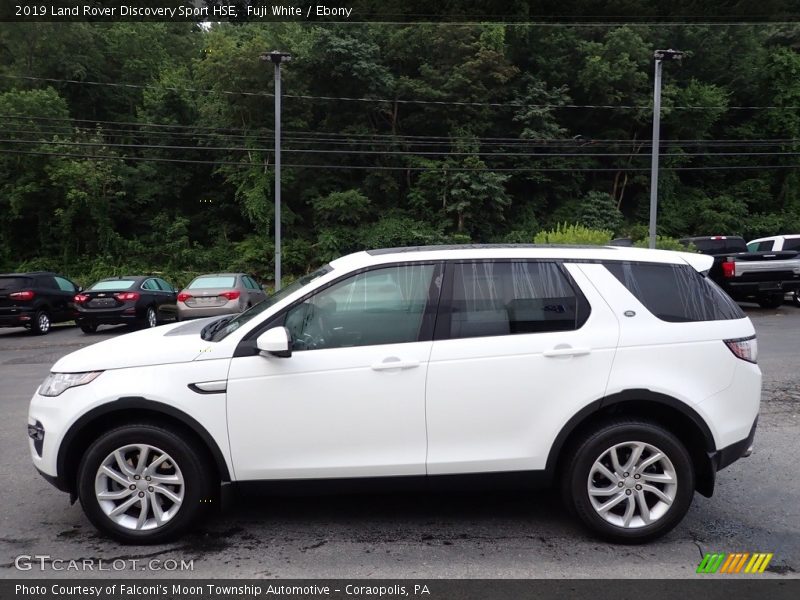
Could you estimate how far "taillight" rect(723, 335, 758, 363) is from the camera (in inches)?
158

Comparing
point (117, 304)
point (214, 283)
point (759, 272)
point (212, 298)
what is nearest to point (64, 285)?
point (117, 304)

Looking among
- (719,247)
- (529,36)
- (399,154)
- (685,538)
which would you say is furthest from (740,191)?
(685,538)

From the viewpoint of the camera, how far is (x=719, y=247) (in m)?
20.2

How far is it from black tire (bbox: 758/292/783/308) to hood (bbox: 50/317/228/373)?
58.0 ft

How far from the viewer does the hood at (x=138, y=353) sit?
393 centimetres

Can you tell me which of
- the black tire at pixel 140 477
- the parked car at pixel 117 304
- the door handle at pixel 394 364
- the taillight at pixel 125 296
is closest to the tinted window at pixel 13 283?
the parked car at pixel 117 304

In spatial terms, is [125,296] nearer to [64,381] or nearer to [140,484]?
[64,381]

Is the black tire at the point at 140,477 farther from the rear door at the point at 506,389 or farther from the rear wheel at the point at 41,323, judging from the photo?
the rear wheel at the point at 41,323

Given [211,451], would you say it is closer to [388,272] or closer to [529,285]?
[388,272]

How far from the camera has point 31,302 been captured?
16.6 m

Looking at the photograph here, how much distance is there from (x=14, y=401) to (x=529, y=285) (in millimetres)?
6994

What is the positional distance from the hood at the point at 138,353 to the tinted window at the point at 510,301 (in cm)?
151

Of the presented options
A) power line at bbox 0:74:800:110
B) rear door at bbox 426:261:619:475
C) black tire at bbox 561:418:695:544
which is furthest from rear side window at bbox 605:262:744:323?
power line at bbox 0:74:800:110

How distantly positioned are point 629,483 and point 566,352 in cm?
86
